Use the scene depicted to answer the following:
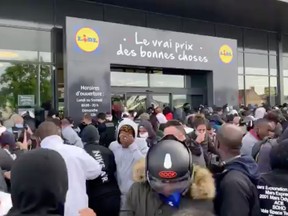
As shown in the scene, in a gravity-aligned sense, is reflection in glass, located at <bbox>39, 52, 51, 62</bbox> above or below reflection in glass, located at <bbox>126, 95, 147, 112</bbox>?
above

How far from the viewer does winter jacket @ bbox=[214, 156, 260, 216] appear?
285 cm

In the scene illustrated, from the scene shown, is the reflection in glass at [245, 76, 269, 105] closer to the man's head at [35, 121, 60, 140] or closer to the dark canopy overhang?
the dark canopy overhang

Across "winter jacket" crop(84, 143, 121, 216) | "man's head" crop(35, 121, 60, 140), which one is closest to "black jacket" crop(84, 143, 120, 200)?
"winter jacket" crop(84, 143, 121, 216)

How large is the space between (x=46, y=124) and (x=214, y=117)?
21.8ft

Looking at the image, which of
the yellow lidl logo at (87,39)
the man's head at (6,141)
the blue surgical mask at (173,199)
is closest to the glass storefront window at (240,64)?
the yellow lidl logo at (87,39)

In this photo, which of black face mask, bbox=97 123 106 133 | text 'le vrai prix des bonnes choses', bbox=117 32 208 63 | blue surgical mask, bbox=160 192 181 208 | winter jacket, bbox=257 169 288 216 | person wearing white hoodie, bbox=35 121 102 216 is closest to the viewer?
blue surgical mask, bbox=160 192 181 208

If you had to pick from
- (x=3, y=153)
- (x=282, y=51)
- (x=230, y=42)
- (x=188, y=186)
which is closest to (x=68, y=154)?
(x=3, y=153)

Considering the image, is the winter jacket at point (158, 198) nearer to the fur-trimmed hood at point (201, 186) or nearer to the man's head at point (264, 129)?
the fur-trimmed hood at point (201, 186)

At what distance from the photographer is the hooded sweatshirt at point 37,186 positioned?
1938mm

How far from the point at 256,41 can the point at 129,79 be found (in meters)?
8.28

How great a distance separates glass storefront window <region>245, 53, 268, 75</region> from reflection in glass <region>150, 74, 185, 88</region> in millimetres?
4314

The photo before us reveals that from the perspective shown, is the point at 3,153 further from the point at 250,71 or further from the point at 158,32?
the point at 250,71

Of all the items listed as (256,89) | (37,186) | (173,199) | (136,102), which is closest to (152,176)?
(173,199)

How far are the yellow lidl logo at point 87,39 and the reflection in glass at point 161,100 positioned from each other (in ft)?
14.0
